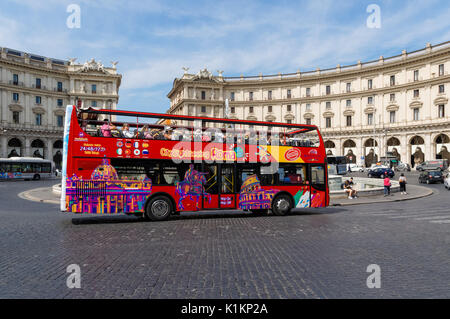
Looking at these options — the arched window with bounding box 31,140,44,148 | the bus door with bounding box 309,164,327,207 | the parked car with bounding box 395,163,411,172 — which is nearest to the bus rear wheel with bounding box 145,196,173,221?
the bus door with bounding box 309,164,327,207

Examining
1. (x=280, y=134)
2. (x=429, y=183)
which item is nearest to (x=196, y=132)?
(x=280, y=134)

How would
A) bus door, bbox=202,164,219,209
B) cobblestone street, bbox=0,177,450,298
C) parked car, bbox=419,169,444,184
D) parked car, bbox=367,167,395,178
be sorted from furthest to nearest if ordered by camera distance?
parked car, bbox=367,167,395,178
parked car, bbox=419,169,444,184
bus door, bbox=202,164,219,209
cobblestone street, bbox=0,177,450,298

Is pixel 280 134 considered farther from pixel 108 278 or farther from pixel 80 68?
pixel 80 68

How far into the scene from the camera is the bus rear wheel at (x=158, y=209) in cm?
1174

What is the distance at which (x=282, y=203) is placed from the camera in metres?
13.6

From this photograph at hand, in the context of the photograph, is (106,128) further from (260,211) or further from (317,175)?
(317,175)

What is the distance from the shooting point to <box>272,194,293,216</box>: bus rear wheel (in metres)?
13.5

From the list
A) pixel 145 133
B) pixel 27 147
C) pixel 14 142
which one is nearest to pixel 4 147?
pixel 14 142

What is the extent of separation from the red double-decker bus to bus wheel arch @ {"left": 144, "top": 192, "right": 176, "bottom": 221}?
0.04 metres

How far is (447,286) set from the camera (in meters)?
5.05

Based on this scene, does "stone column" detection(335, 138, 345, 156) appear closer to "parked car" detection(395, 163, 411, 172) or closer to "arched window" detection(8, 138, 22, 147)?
"parked car" detection(395, 163, 411, 172)

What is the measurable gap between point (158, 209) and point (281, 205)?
5009 millimetres

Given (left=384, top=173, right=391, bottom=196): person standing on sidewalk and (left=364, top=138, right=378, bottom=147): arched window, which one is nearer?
(left=384, top=173, right=391, bottom=196): person standing on sidewalk

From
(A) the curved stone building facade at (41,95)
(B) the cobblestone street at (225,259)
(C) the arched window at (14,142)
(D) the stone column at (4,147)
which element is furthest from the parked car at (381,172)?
(C) the arched window at (14,142)
